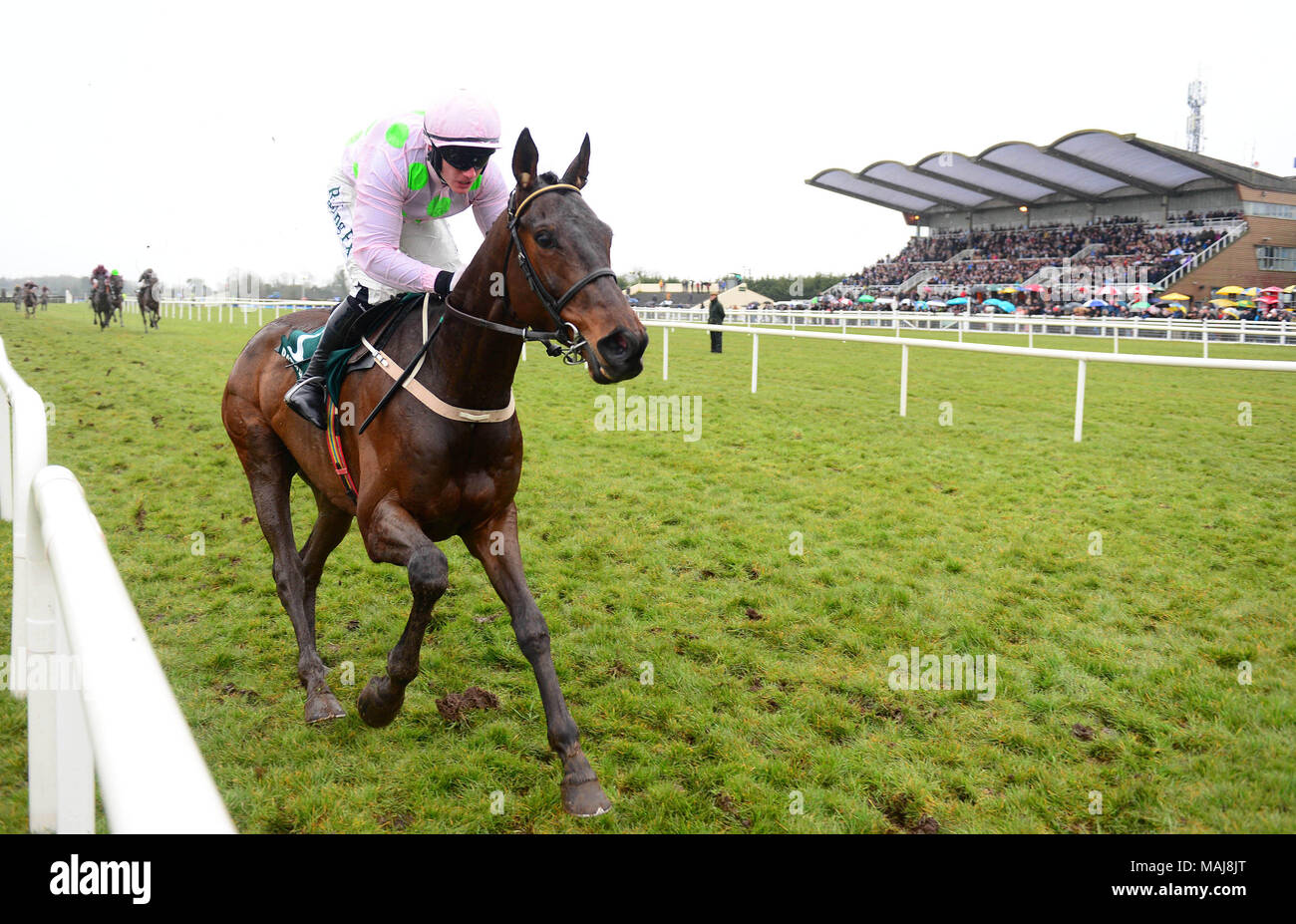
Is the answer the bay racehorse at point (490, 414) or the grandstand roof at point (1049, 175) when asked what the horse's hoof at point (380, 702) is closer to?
the bay racehorse at point (490, 414)

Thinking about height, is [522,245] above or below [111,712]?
above

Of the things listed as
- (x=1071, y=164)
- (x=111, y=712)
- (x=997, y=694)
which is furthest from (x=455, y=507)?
(x=1071, y=164)

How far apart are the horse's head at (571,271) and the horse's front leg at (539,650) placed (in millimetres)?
872

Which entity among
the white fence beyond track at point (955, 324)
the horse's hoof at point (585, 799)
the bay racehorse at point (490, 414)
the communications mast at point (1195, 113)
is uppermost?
the communications mast at point (1195, 113)

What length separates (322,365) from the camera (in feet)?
12.5

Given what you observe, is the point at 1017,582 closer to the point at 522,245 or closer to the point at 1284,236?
the point at 522,245

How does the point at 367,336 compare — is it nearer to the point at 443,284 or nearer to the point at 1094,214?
the point at 443,284

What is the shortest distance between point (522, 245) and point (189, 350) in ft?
59.4

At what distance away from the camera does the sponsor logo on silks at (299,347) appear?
399 centimetres

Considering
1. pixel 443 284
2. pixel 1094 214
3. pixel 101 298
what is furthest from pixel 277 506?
pixel 1094 214

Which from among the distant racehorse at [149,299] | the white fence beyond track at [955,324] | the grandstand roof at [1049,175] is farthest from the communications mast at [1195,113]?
the distant racehorse at [149,299]

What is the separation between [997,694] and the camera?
13.0 ft
